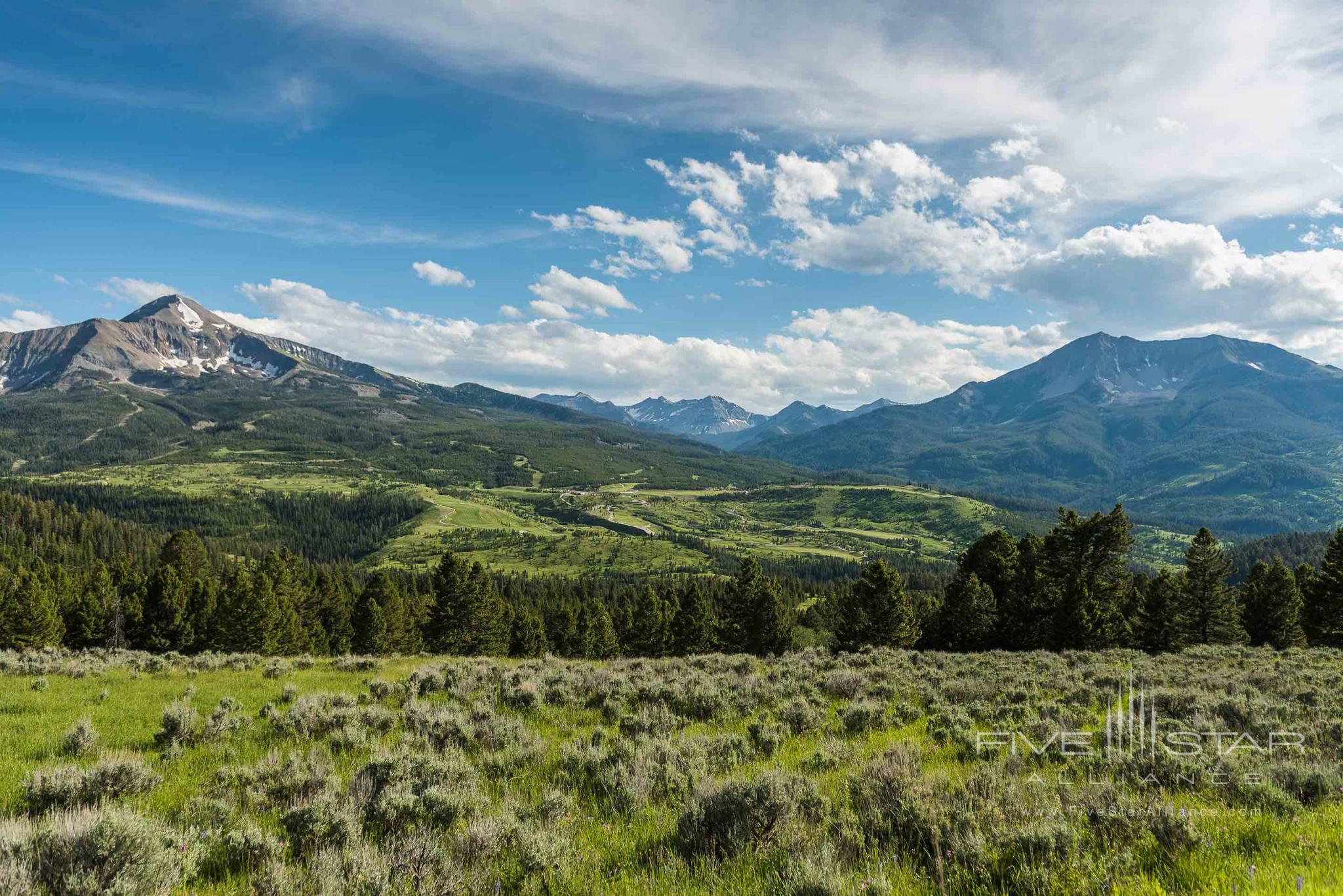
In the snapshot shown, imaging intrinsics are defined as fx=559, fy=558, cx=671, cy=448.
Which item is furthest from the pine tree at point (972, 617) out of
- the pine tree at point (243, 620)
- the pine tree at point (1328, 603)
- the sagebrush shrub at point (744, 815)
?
the pine tree at point (243, 620)

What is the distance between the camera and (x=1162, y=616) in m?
49.6

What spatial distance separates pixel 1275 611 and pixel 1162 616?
14011mm

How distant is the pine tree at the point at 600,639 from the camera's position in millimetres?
81250

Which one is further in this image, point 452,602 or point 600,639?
point 600,639

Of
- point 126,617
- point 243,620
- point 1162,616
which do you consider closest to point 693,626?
point 1162,616

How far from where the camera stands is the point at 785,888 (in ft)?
16.5

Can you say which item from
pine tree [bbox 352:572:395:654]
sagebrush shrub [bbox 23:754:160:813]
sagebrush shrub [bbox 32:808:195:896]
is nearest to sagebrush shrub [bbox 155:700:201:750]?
sagebrush shrub [bbox 23:754:160:813]

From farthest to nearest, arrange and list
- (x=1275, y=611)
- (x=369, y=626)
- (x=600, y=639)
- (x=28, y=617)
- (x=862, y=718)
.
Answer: (x=600, y=639) < (x=369, y=626) < (x=28, y=617) < (x=1275, y=611) < (x=862, y=718)

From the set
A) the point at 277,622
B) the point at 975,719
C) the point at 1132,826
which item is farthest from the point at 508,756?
the point at 277,622

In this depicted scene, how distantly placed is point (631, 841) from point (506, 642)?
8103 cm

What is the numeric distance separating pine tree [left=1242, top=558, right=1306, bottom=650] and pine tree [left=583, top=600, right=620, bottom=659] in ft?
236

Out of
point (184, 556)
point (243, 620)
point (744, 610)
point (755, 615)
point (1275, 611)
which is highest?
point (1275, 611)

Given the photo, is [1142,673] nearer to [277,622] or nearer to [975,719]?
[975,719]

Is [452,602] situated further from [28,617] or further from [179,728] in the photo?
[179,728]
